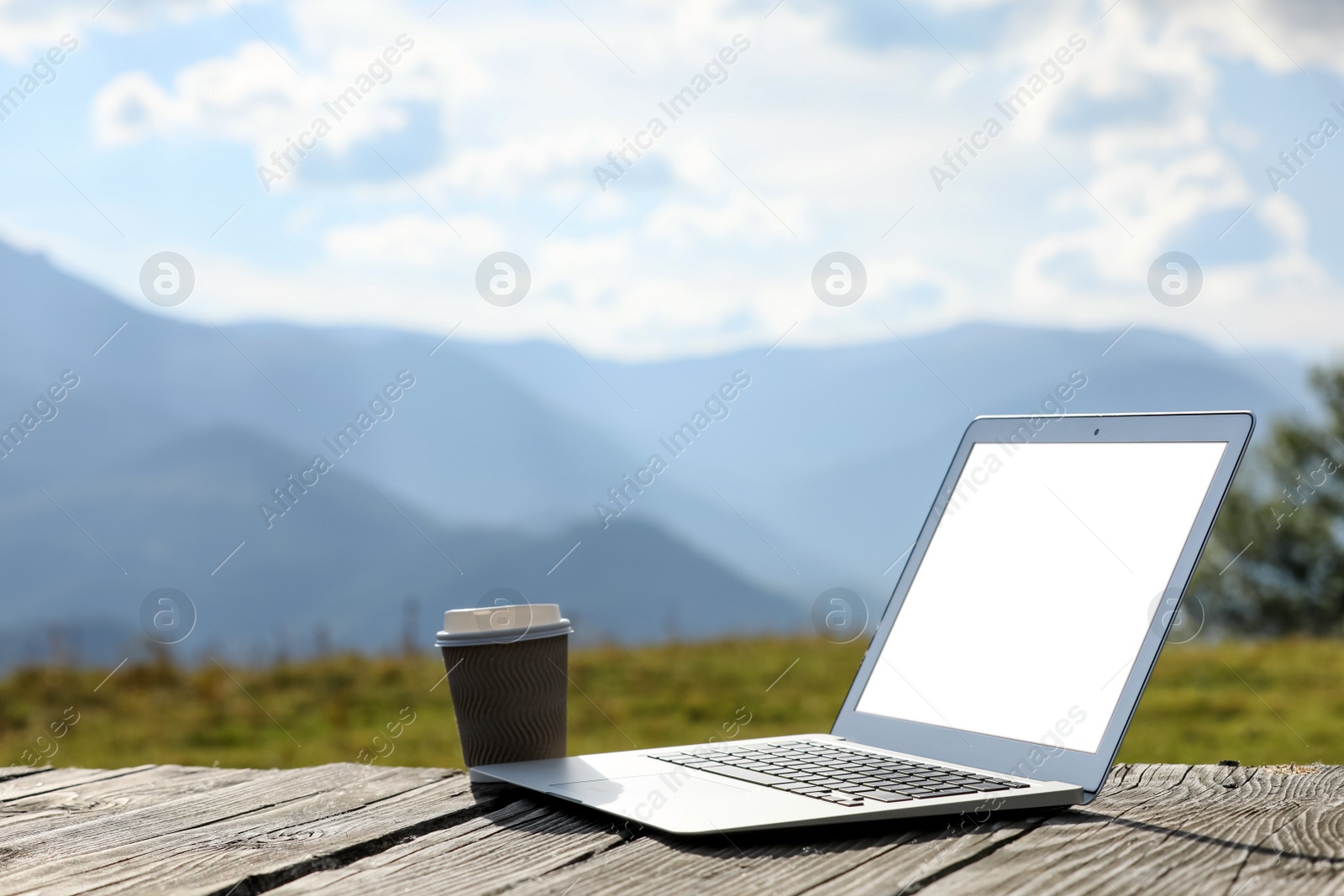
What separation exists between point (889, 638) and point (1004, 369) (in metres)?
108

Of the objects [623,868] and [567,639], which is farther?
[567,639]

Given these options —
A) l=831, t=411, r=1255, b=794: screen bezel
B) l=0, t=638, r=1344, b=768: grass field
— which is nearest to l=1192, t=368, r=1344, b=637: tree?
l=0, t=638, r=1344, b=768: grass field

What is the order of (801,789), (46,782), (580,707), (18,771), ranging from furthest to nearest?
(580,707) < (18,771) < (46,782) < (801,789)

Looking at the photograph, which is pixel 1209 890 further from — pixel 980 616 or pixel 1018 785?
pixel 980 616

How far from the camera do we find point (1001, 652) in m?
1.86

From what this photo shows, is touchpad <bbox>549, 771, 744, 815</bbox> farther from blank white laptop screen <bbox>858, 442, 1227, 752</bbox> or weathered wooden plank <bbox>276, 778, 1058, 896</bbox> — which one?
blank white laptop screen <bbox>858, 442, 1227, 752</bbox>

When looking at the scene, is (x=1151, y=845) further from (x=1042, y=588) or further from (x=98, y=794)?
(x=98, y=794)

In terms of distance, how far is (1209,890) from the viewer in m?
1.16

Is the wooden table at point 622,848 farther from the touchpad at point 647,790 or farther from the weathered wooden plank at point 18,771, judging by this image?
the weathered wooden plank at point 18,771

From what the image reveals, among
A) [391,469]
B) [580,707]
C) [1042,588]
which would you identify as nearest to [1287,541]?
[580,707]

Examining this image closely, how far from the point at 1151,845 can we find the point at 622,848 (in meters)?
0.66

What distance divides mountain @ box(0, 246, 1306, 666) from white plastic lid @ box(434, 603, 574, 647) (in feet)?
Result: 234

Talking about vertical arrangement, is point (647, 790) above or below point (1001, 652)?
below

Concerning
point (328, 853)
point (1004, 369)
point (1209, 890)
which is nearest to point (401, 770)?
point (328, 853)
